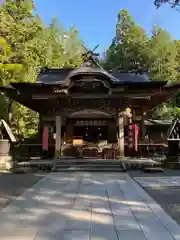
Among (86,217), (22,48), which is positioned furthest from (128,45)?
(86,217)

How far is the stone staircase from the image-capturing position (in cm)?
1138

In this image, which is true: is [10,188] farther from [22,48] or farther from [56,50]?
[56,50]

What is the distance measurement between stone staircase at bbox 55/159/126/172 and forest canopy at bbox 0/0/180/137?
5.25m

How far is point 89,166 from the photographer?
464 inches

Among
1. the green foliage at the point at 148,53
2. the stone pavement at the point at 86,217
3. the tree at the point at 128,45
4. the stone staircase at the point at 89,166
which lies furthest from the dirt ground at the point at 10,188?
the tree at the point at 128,45

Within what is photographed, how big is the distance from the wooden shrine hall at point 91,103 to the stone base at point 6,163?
2.32 meters

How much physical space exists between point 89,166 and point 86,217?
24.3 ft

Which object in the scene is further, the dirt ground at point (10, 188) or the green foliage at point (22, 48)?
the green foliage at point (22, 48)

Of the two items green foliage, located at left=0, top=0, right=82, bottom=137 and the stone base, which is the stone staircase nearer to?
the stone base

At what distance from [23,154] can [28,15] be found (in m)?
10.6

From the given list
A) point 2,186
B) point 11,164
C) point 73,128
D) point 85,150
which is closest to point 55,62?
point 73,128

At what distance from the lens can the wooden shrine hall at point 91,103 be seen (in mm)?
14016

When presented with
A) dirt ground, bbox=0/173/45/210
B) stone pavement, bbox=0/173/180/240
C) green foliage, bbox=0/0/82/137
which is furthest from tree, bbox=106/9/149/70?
stone pavement, bbox=0/173/180/240

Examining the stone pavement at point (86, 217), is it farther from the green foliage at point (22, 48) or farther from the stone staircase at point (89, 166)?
the green foliage at point (22, 48)
